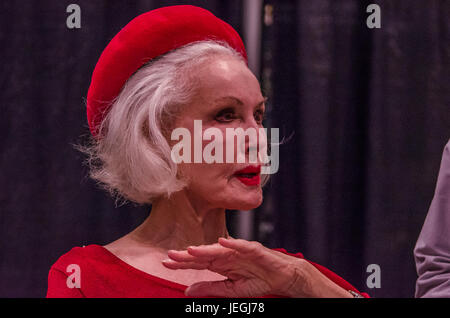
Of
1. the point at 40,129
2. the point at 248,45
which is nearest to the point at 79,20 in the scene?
the point at 40,129

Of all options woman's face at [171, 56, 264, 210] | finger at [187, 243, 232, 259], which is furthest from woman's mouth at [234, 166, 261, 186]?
finger at [187, 243, 232, 259]

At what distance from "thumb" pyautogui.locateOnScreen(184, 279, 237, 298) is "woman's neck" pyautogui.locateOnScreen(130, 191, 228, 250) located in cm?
18

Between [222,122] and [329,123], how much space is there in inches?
31.9

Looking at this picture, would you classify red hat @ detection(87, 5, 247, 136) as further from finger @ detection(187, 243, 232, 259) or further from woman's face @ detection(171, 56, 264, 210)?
finger @ detection(187, 243, 232, 259)

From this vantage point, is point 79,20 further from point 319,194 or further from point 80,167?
point 319,194

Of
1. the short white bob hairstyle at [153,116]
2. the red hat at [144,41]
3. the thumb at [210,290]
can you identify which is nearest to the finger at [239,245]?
the thumb at [210,290]

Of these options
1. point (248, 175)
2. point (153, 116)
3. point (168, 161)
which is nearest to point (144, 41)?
point (153, 116)

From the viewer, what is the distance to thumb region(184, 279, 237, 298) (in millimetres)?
1236

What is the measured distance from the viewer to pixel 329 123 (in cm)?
208

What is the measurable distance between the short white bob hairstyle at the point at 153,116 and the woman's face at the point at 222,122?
3cm

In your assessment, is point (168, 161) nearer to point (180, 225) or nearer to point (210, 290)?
point (180, 225)

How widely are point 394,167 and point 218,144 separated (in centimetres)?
96

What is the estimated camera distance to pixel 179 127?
4.52ft

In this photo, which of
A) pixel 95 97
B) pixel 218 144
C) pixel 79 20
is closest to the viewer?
pixel 218 144
